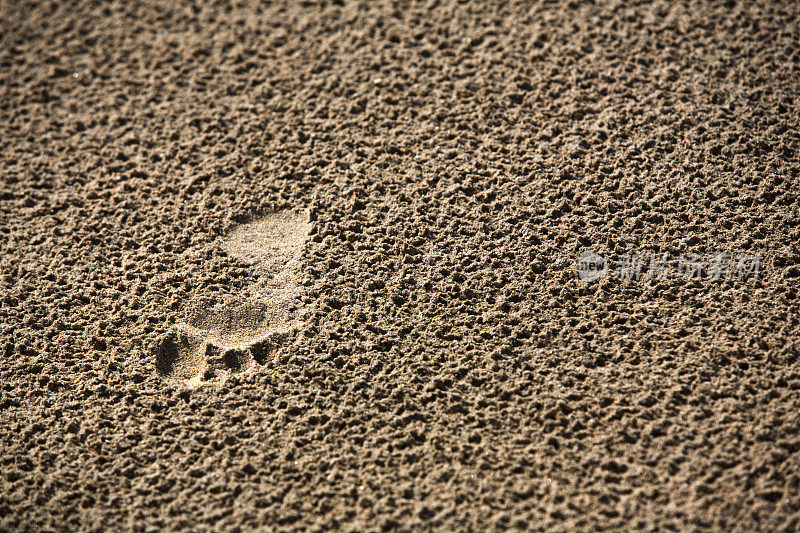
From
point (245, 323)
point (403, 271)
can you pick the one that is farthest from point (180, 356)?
point (403, 271)

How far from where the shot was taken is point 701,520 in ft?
3.41

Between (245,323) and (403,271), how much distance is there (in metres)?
0.29

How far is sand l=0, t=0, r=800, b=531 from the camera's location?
3.64ft

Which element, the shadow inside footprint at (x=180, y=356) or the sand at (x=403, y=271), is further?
the shadow inside footprint at (x=180, y=356)

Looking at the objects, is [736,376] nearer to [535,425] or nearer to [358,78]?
[535,425]

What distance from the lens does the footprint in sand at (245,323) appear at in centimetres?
125

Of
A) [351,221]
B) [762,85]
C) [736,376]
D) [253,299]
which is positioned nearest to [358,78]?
[351,221]

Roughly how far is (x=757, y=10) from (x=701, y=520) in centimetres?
118

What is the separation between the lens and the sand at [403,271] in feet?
3.64

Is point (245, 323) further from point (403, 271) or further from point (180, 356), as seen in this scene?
point (403, 271)

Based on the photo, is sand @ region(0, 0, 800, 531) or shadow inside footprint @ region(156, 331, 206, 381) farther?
shadow inside footprint @ region(156, 331, 206, 381)

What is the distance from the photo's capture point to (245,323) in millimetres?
1296

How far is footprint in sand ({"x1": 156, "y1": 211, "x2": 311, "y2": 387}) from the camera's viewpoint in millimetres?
1251

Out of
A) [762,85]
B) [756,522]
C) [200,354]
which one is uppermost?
[762,85]
